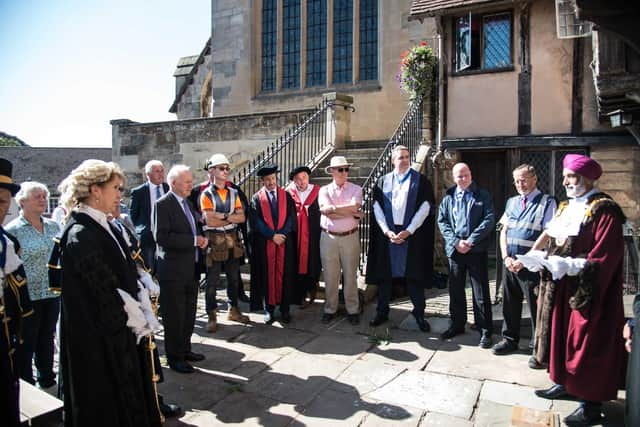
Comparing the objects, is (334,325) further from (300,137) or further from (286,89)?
(286,89)

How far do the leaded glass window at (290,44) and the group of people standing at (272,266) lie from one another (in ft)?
32.9

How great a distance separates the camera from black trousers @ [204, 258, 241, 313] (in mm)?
5637

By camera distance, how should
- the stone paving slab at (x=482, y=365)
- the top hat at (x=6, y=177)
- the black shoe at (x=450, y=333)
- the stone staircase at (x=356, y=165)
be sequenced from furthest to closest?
the stone staircase at (x=356, y=165), the black shoe at (x=450, y=333), the stone paving slab at (x=482, y=365), the top hat at (x=6, y=177)

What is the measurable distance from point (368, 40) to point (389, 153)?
741 cm

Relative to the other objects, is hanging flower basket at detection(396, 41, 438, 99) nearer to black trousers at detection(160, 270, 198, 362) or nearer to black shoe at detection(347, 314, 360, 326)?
black shoe at detection(347, 314, 360, 326)

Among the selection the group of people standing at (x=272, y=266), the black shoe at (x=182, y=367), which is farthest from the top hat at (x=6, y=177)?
the black shoe at (x=182, y=367)

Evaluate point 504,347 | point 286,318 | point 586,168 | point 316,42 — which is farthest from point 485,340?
point 316,42

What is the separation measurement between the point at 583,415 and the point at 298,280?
3550 mm

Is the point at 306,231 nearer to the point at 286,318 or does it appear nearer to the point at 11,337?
the point at 286,318

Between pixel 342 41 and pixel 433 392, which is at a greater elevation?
pixel 342 41

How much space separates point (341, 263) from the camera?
5.96 metres

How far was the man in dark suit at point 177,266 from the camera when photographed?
448 cm

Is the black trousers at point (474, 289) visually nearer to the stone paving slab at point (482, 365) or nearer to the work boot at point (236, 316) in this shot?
the stone paving slab at point (482, 365)

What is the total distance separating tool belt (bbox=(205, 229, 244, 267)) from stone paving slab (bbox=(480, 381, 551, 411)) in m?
3.13
